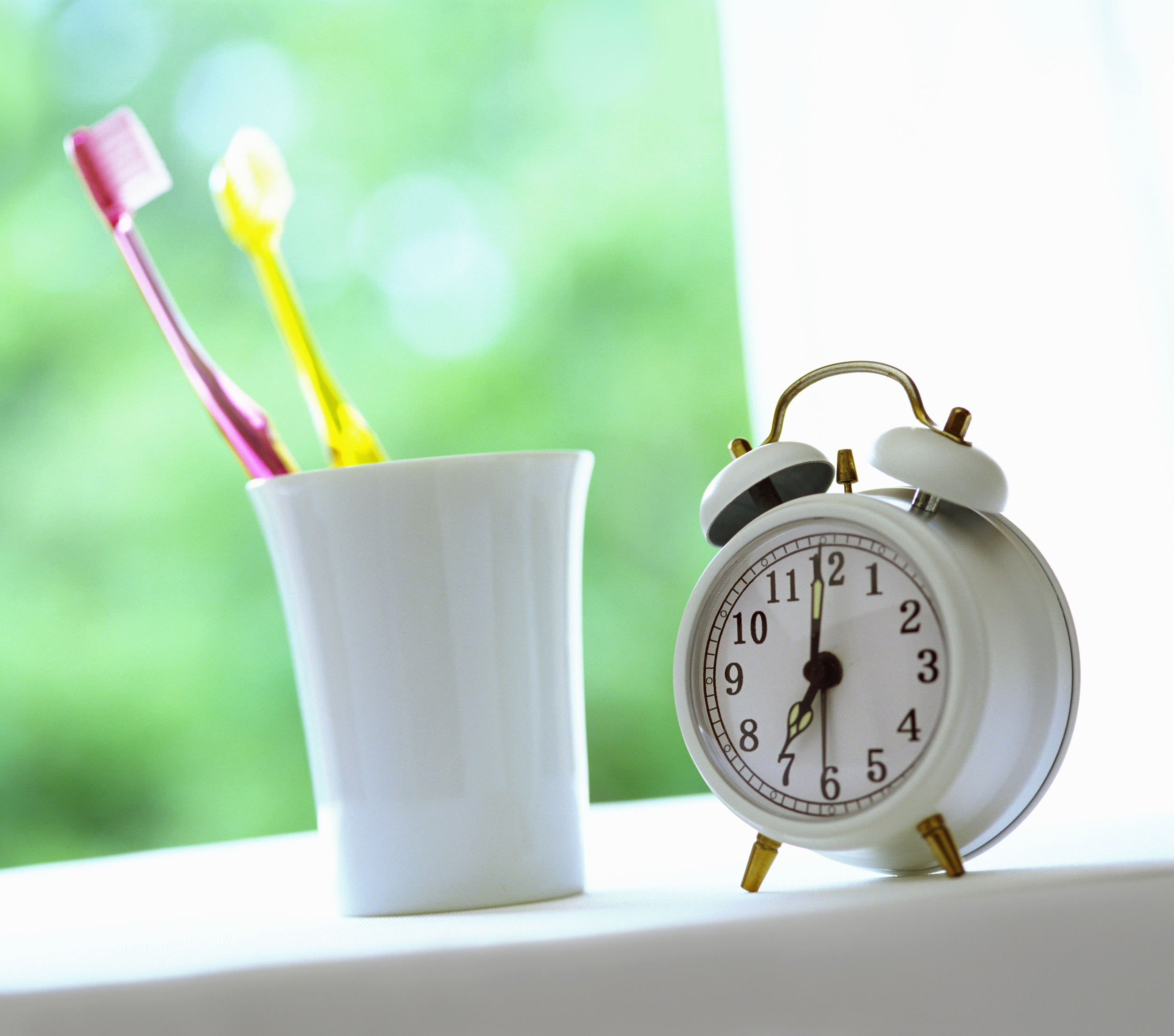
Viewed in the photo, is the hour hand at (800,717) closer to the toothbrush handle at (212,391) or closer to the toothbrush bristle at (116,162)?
the toothbrush handle at (212,391)

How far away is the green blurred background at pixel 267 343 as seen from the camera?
2809mm

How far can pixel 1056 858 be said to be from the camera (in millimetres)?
563

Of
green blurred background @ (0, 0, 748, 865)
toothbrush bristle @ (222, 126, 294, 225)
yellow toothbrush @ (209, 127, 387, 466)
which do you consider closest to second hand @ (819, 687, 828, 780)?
yellow toothbrush @ (209, 127, 387, 466)

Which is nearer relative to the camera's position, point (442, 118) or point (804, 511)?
point (804, 511)

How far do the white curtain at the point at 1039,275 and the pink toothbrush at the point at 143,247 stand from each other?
0.60m

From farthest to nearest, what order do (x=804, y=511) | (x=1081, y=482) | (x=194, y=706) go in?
(x=194, y=706)
(x=1081, y=482)
(x=804, y=511)

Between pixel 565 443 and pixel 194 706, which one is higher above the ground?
pixel 565 443

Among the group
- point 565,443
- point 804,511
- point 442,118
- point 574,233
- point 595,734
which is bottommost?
point 595,734

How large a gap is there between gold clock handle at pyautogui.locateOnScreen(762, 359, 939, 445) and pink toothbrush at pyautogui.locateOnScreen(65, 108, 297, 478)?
10.1 inches

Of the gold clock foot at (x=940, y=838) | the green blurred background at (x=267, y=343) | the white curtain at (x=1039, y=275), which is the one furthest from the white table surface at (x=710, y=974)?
the green blurred background at (x=267, y=343)

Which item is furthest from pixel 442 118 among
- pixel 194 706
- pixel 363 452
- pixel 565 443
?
pixel 363 452

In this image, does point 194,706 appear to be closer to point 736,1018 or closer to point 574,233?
point 574,233

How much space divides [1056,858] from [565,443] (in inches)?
93.3

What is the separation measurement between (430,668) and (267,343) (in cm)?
243
